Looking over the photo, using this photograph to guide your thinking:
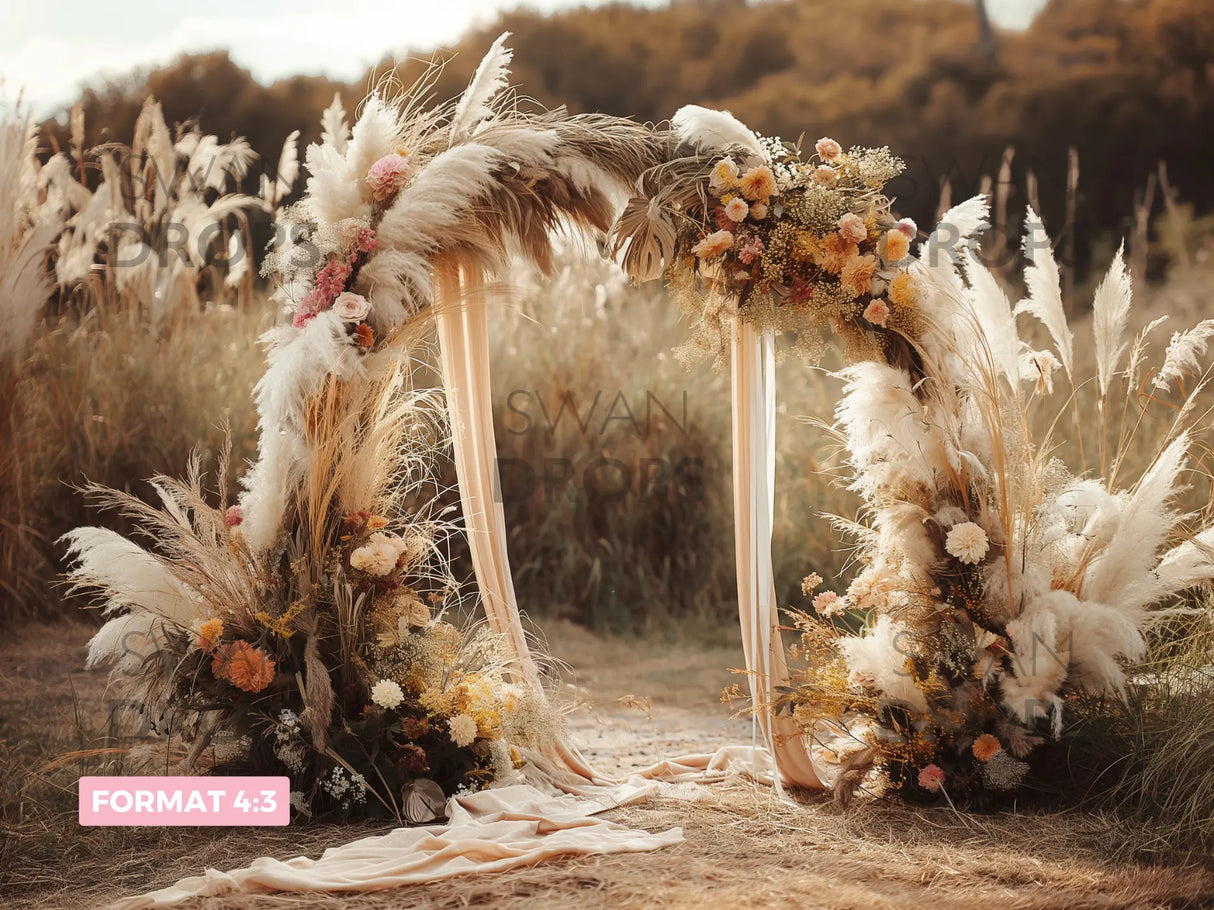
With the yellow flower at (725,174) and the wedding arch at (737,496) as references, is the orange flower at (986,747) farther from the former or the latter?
the yellow flower at (725,174)

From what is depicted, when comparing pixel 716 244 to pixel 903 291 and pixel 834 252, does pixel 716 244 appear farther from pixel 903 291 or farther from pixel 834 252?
pixel 903 291

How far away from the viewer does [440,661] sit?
12.0ft

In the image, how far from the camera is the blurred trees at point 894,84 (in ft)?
42.0

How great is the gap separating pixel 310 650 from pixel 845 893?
5.37ft

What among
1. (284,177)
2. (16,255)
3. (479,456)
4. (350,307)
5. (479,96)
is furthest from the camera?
(284,177)

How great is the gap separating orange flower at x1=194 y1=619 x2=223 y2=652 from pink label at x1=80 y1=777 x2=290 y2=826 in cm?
41

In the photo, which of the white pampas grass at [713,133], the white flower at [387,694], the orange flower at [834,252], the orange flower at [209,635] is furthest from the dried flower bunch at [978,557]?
the orange flower at [209,635]

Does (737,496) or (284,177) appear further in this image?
(284,177)

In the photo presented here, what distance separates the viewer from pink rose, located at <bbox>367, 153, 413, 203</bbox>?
11.6 feet

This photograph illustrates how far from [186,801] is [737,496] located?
1.92 m

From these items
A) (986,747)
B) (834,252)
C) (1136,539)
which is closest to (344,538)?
(834,252)

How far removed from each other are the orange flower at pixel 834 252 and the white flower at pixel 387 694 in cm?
181

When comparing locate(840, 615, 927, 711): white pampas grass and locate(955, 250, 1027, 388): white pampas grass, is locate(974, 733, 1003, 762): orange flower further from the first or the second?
locate(955, 250, 1027, 388): white pampas grass

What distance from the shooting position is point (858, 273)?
3.50 metres
